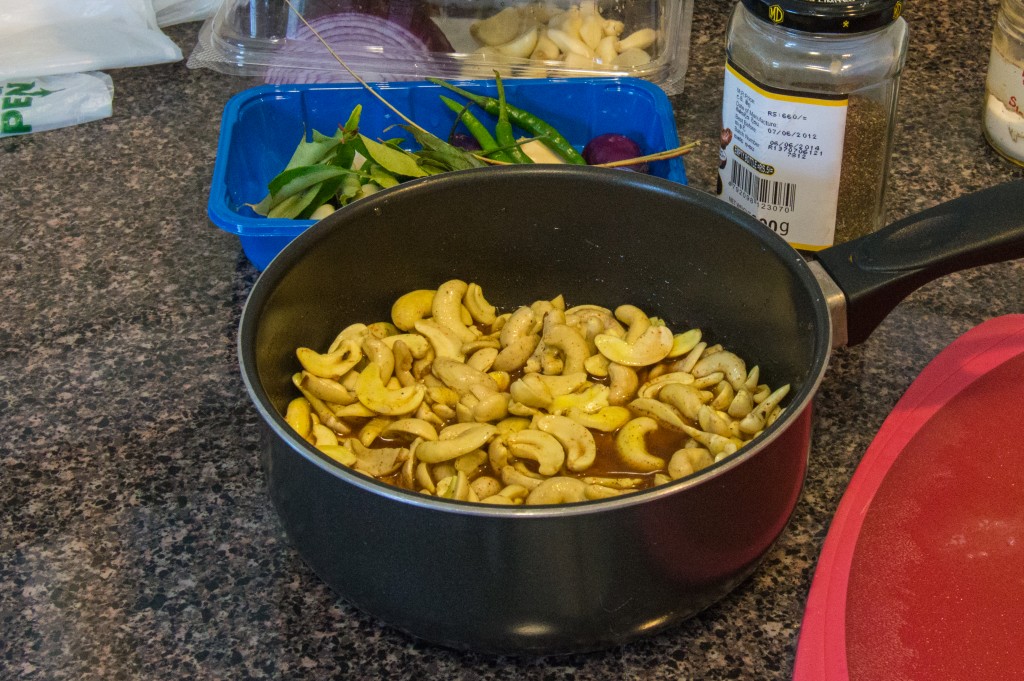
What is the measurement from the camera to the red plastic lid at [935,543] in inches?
26.6

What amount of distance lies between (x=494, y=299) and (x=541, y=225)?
0.09 m

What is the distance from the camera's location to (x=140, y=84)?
1.38m

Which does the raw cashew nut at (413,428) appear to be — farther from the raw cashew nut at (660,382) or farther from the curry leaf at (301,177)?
the curry leaf at (301,177)

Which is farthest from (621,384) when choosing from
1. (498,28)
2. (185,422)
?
(498,28)

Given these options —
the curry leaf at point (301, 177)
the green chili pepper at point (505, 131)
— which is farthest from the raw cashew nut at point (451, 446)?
the green chili pepper at point (505, 131)

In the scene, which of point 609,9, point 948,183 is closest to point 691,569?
point 948,183

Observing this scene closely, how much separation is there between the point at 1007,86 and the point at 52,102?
1113 millimetres

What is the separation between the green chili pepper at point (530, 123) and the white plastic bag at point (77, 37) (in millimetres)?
453

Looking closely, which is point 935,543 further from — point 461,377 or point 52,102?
point 52,102

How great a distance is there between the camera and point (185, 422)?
89 centimetres

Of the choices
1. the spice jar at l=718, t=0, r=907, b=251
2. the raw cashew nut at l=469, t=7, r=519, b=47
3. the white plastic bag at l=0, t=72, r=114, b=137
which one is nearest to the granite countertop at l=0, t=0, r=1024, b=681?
the white plastic bag at l=0, t=72, r=114, b=137

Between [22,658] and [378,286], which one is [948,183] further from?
[22,658]

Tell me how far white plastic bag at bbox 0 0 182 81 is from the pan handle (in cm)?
102

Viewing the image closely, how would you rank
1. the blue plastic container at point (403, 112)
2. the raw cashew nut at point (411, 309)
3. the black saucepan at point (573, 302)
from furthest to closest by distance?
the blue plastic container at point (403, 112), the raw cashew nut at point (411, 309), the black saucepan at point (573, 302)
